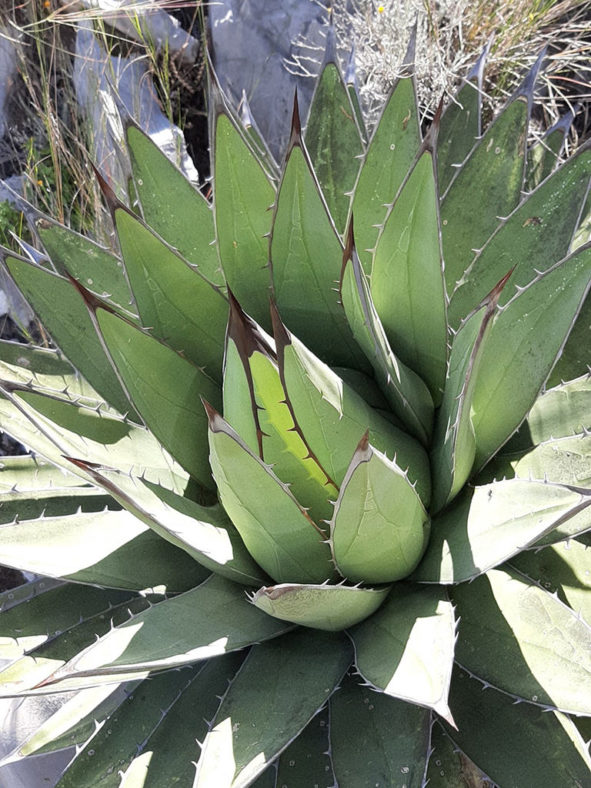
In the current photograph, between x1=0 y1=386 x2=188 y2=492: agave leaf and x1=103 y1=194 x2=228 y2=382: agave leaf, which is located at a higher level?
x1=103 y1=194 x2=228 y2=382: agave leaf

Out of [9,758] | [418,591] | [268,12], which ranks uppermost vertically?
[268,12]

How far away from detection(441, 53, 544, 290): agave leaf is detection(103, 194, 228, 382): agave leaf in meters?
0.35

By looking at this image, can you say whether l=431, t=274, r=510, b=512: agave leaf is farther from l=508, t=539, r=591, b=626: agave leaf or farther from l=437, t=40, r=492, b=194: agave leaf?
l=437, t=40, r=492, b=194: agave leaf

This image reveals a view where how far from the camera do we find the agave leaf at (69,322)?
1081 millimetres

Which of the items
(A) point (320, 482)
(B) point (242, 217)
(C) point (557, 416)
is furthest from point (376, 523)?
(B) point (242, 217)

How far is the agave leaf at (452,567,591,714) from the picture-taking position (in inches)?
31.8

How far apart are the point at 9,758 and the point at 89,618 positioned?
206mm

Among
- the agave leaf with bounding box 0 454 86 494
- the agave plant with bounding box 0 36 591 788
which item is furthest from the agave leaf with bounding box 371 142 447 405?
the agave leaf with bounding box 0 454 86 494

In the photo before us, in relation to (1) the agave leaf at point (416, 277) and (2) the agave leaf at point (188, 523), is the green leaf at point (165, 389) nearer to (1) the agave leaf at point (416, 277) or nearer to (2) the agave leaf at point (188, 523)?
(2) the agave leaf at point (188, 523)

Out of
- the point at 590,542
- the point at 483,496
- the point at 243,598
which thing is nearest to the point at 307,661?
the point at 243,598

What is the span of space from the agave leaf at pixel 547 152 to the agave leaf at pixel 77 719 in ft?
3.45

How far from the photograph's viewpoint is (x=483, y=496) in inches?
35.0

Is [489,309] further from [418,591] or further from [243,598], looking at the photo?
[243,598]

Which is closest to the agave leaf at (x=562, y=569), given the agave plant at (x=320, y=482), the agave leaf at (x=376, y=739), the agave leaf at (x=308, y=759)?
the agave plant at (x=320, y=482)
